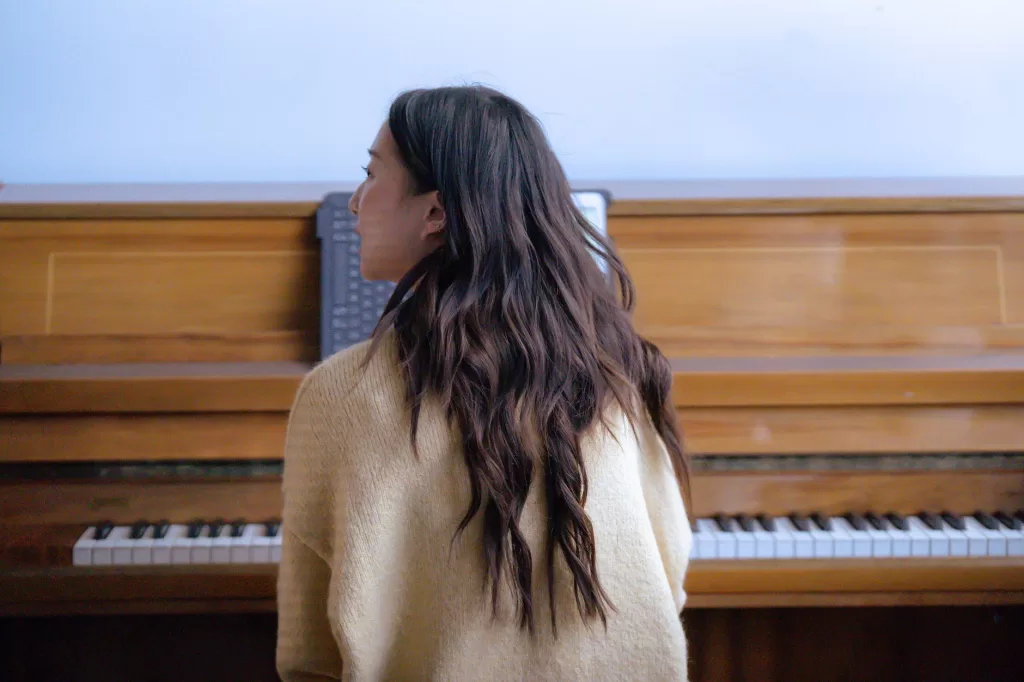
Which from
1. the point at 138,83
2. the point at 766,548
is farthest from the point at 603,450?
the point at 138,83

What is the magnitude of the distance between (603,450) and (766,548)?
2.61 feet

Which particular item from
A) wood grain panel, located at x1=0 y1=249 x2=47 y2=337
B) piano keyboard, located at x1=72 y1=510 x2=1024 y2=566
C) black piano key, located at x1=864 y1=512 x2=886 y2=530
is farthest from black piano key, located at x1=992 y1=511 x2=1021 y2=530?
wood grain panel, located at x1=0 y1=249 x2=47 y2=337

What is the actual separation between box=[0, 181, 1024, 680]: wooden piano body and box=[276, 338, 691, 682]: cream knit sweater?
686 mm

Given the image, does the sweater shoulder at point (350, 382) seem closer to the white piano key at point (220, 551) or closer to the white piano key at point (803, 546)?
the white piano key at point (220, 551)

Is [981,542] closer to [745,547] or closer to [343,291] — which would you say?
[745,547]

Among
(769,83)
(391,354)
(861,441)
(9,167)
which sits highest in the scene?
(769,83)

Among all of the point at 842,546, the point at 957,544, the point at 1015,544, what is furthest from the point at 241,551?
the point at 1015,544

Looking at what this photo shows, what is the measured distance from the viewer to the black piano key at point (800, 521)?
1673 mm

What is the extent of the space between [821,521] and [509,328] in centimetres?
100

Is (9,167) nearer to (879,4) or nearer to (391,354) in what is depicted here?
(391,354)

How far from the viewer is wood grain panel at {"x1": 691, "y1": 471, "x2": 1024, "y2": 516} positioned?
1.71 meters

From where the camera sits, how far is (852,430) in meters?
1.67

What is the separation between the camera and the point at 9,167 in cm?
244

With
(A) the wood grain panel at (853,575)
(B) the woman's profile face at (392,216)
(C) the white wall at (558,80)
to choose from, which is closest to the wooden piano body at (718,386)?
(A) the wood grain panel at (853,575)
